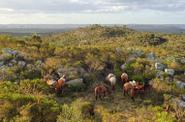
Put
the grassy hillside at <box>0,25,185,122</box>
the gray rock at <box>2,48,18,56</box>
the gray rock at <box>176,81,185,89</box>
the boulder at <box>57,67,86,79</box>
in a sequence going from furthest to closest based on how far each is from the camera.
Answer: the gray rock at <box>2,48,18,56</box> → the boulder at <box>57,67,86,79</box> → the gray rock at <box>176,81,185,89</box> → the grassy hillside at <box>0,25,185,122</box>

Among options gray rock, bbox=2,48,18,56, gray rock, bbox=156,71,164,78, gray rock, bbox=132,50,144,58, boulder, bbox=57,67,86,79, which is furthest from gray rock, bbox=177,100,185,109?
gray rock, bbox=2,48,18,56

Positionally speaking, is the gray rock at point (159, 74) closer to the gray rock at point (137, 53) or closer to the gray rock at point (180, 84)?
the gray rock at point (180, 84)

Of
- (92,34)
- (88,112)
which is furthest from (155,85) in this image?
(92,34)

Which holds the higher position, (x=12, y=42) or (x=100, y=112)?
(x=12, y=42)

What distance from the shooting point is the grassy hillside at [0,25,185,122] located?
70.0 feet

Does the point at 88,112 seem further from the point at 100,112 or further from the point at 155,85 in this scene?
the point at 155,85

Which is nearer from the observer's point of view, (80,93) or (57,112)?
(57,112)

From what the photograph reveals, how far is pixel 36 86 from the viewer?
87.8 feet

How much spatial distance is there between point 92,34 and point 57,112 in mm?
115960

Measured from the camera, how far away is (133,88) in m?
28.0

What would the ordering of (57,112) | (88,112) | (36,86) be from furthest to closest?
(36,86) < (88,112) < (57,112)

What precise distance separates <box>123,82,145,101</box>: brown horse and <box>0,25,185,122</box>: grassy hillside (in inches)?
22.0

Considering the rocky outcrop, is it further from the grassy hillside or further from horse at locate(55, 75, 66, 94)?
horse at locate(55, 75, 66, 94)

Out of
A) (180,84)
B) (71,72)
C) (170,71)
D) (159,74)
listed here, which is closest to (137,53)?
(170,71)
